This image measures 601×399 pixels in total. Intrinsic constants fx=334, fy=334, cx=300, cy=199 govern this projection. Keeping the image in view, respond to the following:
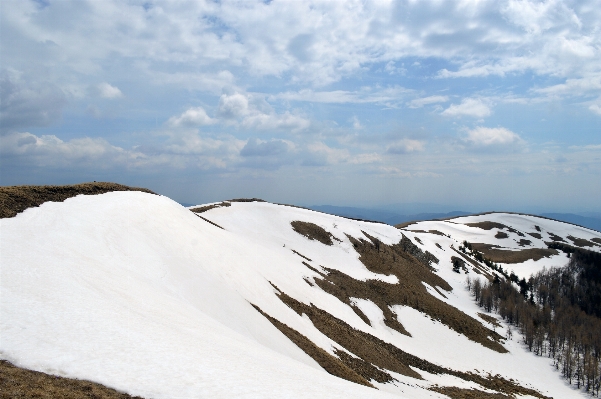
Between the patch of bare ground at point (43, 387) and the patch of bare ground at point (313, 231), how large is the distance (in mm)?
69673

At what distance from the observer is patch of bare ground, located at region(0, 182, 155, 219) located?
94.0 ft

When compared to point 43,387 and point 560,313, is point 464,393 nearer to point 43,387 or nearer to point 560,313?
point 43,387

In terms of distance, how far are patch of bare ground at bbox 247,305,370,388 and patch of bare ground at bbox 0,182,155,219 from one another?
23.1m

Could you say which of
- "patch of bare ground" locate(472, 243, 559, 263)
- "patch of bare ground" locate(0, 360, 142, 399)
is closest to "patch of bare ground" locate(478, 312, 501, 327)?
"patch of bare ground" locate(0, 360, 142, 399)

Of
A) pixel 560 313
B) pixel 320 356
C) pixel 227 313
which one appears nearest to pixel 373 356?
pixel 320 356

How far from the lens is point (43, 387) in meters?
10.6

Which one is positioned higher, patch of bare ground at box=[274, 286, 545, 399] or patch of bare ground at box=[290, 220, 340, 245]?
patch of bare ground at box=[290, 220, 340, 245]

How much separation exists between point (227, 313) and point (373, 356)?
2043 cm

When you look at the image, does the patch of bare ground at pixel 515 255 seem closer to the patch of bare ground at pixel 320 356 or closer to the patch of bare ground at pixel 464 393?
the patch of bare ground at pixel 464 393

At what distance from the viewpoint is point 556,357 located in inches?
3044

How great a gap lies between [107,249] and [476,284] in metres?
100

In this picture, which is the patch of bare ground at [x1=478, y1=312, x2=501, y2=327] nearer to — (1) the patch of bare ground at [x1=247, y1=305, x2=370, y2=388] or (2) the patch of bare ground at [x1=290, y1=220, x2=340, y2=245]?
(2) the patch of bare ground at [x1=290, y1=220, x2=340, y2=245]

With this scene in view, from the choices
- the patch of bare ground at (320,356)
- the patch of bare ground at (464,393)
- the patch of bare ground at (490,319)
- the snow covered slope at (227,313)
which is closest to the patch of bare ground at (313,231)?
the snow covered slope at (227,313)

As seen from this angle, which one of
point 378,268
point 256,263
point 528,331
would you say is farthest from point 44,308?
point 528,331
